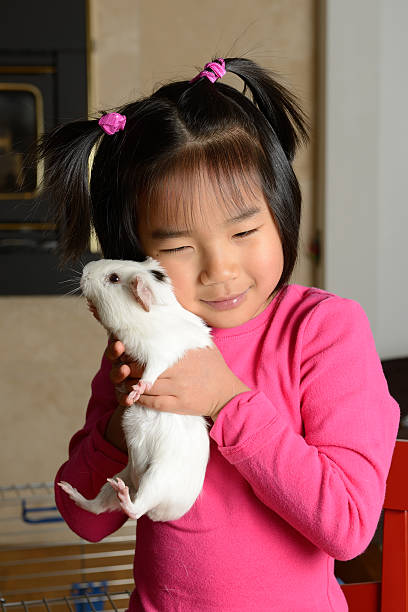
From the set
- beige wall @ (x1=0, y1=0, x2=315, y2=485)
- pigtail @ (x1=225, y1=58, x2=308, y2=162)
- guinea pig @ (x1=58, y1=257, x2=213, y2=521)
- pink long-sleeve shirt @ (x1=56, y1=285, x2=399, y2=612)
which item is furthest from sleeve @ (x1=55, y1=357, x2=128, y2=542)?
beige wall @ (x1=0, y1=0, x2=315, y2=485)

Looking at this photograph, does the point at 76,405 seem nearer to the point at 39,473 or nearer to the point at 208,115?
the point at 39,473

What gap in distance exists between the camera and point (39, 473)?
2.54m

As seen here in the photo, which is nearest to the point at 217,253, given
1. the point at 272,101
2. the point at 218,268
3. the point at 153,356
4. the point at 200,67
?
the point at 218,268

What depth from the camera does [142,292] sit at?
0.66 metres

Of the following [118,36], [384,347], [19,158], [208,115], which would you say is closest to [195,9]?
[118,36]

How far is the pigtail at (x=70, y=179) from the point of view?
0.80 metres

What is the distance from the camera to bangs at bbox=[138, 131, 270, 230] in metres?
0.71

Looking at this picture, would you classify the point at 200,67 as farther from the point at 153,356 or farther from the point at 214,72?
the point at 153,356

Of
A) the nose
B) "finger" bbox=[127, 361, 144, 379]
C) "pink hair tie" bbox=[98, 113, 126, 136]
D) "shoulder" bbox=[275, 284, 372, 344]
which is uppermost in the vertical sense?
"pink hair tie" bbox=[98, 113, 126, 136]

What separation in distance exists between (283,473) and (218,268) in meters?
0.20

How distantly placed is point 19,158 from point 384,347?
1335 mm

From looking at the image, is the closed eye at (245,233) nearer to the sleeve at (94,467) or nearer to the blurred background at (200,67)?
the sleeve at (94,467)

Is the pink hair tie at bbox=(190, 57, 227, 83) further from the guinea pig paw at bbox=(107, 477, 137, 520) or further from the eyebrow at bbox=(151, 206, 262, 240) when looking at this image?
the guinea pig paw at bbox=(107, 477, 137, 520)

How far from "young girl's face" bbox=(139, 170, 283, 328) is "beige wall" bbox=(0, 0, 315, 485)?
165cm
